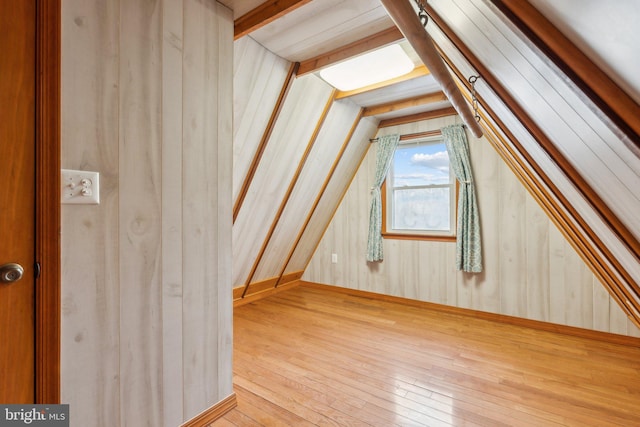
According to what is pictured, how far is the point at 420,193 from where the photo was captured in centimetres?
349

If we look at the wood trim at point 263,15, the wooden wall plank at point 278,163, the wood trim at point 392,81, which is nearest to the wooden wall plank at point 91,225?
the wood trim at point 263,15

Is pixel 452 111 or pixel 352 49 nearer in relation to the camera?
pixel 352 49

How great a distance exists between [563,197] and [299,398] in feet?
6.31

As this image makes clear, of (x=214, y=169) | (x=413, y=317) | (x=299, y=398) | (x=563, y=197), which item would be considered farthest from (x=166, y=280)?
(x=413, y=317)

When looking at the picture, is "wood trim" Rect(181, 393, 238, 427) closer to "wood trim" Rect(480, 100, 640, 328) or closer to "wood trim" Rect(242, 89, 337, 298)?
"wood trim" Rect(242, 89, 337, 298)

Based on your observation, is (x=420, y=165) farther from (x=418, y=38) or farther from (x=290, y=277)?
(x=418, y=38)

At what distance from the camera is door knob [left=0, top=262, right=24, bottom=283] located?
86 cm

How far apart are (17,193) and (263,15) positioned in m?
1.40

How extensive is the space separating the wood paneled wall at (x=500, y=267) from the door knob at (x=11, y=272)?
329cm

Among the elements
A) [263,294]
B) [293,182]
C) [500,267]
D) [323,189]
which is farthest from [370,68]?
[263,294]

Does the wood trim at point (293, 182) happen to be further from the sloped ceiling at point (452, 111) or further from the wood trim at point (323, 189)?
the wood trim at point (323, 189)

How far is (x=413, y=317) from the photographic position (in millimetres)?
3041

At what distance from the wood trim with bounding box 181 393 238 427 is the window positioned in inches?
102

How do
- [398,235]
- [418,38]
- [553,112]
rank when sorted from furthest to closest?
[398,235] → [553,112] → [418,38]
